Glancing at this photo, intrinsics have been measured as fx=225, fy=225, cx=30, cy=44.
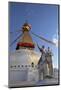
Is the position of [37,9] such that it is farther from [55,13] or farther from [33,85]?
[33,85]

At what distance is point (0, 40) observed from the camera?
2.32 metres

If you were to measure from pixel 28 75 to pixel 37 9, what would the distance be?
28.0 inches

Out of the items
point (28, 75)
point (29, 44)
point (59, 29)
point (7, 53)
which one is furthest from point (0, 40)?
point (59, 29)

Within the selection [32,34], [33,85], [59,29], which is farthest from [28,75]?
[59,29]

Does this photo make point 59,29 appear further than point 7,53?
Yes

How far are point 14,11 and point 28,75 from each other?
0.69 m

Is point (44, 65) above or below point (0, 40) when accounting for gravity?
below

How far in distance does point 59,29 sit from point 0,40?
659 millimetres

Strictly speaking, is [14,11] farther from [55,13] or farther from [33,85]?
[33,85]

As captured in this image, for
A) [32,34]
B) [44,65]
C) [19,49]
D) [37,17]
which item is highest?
[37,17]

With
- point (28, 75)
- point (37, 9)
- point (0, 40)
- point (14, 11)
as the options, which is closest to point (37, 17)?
point (37, 9)

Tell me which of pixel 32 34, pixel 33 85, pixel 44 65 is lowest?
pixel 33 85

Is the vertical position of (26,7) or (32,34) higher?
(26,7)

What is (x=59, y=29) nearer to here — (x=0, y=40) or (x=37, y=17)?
(x=37, y=17)
